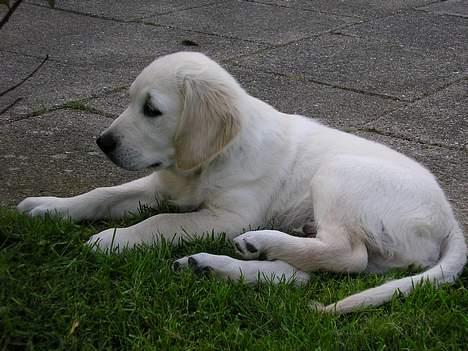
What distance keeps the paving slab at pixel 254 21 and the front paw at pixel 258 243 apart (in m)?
4.51

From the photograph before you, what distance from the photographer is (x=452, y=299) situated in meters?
3.28

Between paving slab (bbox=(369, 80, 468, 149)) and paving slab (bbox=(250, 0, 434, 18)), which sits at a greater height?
paving slab (bbox=(369, 80, 468, 149))

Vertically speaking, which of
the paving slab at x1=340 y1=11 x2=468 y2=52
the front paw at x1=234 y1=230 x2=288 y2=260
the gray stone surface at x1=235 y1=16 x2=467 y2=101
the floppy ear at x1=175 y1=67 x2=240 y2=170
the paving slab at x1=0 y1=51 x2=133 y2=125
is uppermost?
the floppy ear at x1=175 y1=67 x2=240 y2=170

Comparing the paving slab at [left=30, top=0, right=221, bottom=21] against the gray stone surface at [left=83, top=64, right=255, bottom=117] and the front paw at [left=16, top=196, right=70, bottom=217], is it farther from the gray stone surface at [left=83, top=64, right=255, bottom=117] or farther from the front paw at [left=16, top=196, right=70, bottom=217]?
the front paw at [left=16, top=196, right=70, bottom=217]

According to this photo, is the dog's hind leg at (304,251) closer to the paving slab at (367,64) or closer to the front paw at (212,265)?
the front paw at (212,265)

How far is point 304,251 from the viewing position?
3473 mm

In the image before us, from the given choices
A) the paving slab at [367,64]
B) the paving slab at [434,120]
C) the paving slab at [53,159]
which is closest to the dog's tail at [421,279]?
the paving slab at [53,159]

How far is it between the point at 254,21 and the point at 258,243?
5.53 m

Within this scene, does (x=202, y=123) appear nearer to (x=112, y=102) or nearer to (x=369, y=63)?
(x=112, y=102)

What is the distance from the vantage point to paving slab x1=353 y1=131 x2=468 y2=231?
4.40 m

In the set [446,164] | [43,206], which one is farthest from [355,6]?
[43,206]

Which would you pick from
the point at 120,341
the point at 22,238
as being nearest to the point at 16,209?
the point at 22,238

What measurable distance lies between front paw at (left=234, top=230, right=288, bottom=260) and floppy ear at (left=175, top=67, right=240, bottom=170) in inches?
17.6

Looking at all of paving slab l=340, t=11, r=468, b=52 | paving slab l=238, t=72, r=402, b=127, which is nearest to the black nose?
paving slab l=238, t=72, r=402, b=127
